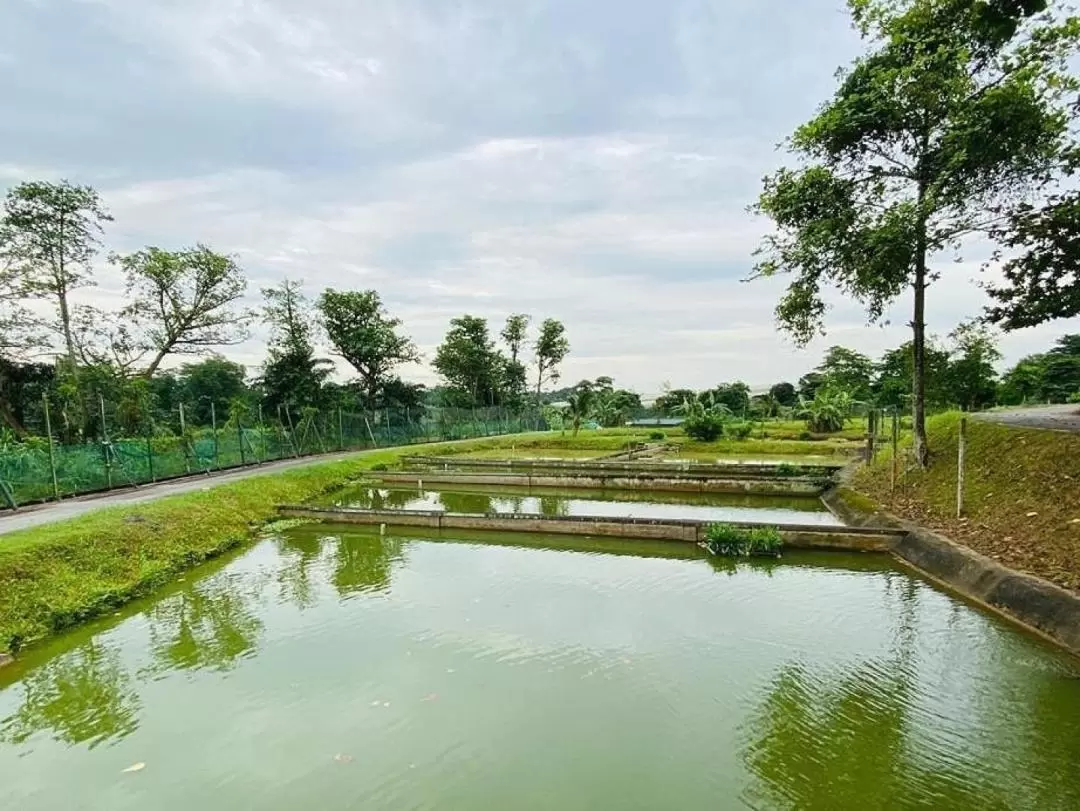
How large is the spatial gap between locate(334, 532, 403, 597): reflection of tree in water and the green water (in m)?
0.21

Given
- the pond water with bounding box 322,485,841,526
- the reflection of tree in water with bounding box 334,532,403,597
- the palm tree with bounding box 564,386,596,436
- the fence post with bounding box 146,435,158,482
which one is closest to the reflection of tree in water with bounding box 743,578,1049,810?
the reflection of tree in water with bounding box 334,532,403,597

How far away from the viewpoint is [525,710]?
15.7ft

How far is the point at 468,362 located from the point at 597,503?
23.6 metres

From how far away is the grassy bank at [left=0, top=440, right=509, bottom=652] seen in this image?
713cm

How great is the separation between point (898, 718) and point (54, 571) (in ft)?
31.0

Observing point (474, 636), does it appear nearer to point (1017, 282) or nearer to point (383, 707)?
point (383, 707)

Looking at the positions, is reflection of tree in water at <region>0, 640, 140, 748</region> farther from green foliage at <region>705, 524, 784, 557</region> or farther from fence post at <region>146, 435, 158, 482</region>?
fence post at <region>146, 435, 158, 482</region>

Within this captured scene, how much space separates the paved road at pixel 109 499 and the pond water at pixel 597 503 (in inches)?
117

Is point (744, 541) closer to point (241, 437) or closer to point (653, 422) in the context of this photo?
point (241, 437)

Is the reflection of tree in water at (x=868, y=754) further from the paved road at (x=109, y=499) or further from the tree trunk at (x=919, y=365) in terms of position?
the paved road at (x=109, y=499)

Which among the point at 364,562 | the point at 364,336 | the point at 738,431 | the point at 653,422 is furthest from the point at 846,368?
the point at 364,562

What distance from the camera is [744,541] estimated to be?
9.48 meters

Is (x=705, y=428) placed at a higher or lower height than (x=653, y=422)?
higher

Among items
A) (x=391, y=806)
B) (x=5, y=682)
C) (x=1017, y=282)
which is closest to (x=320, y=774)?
(x=391, y=806)
